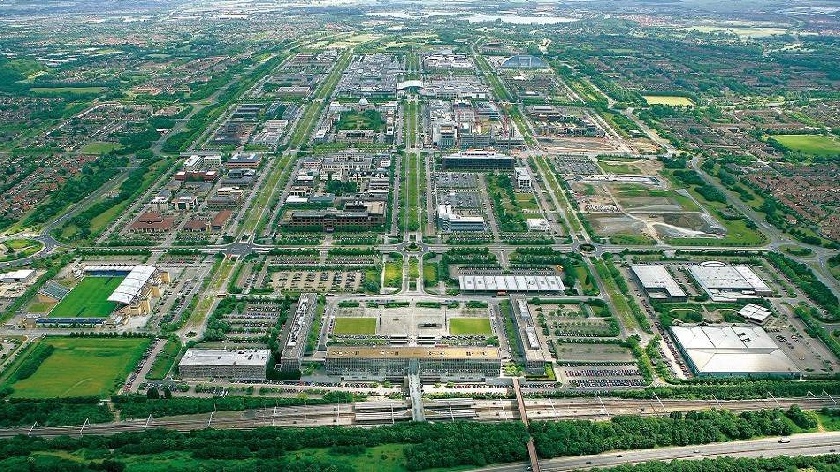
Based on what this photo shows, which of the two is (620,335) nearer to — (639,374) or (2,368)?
(639,374)

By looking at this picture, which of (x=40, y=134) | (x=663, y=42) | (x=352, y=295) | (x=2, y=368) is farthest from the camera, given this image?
(x=663, y=42)

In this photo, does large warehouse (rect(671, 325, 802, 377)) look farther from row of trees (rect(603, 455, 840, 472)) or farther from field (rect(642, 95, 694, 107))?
field (rect(642, 95, 694, 107))

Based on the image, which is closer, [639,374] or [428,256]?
[639,374]

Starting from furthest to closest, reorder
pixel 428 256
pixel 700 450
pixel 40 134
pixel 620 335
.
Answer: pixel 40 134
pixel 428 256
pixel 620 335
pixel 700 450

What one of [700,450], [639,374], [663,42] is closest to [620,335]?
[639,374]

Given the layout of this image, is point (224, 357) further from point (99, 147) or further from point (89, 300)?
point (99, 147)

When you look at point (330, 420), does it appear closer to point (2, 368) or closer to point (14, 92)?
point (2, 368)

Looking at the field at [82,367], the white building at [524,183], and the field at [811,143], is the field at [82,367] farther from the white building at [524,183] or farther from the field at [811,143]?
the field at [811,143]

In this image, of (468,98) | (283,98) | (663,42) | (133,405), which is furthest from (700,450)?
(663,42)
